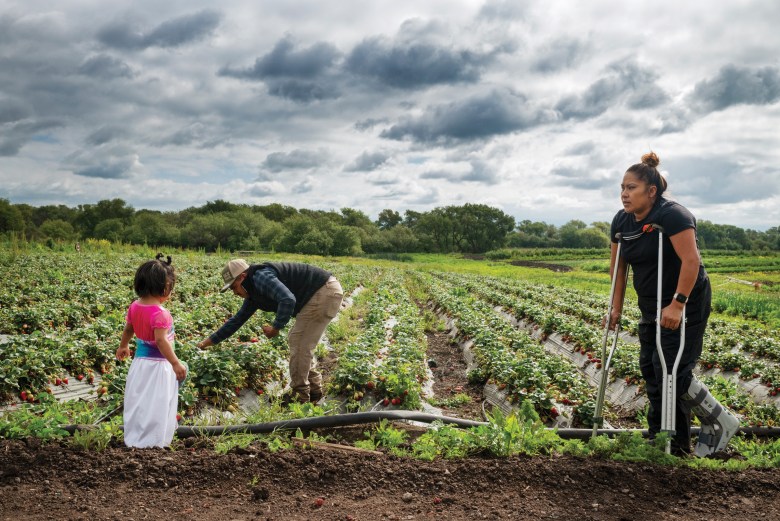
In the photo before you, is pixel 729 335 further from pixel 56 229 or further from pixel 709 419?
pixel 56 229

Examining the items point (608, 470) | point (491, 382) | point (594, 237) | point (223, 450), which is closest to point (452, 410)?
point (491, 382)

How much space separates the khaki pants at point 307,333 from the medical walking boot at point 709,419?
3.62 metres

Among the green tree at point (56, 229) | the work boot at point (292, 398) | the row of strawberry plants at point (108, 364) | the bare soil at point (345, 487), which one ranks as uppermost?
the green tree at point (56, 229)

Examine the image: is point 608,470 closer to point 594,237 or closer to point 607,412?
point 607,412

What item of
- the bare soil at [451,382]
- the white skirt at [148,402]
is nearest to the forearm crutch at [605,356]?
the bare soil at [451,382]

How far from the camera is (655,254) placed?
163 inches

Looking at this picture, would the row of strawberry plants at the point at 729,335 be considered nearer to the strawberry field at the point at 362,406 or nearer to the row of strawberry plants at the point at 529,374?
the strawberry field at the point at 362,406

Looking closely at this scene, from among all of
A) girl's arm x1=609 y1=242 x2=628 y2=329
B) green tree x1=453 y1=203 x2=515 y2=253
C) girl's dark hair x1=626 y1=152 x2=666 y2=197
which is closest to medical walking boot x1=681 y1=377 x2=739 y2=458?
girl's arm x1=609 y1=242 x2=628 y2=329

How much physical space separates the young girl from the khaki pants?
1.95 metres

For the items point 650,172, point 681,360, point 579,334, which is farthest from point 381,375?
point 579,334

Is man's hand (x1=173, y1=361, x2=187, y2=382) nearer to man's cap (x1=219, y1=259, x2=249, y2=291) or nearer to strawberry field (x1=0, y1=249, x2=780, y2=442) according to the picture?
strawberry field (x1=0, y1=249, x2=780, y2=442)

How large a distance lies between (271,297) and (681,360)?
12.7 feet

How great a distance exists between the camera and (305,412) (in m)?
4.84

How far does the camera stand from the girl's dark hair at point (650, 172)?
4.11 meters
